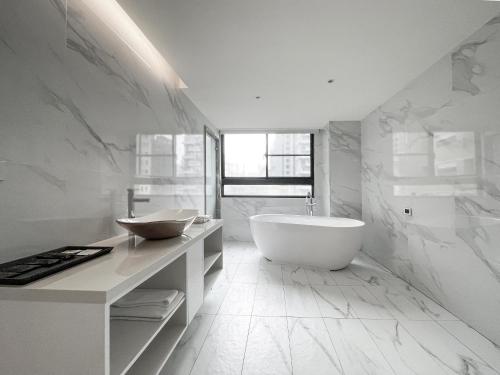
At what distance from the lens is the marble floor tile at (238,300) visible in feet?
6.79

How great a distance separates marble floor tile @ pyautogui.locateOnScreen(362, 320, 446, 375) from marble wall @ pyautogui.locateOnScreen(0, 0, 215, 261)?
2.00 m

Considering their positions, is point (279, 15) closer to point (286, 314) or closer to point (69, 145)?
point (69, 145)

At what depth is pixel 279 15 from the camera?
5.22 feet

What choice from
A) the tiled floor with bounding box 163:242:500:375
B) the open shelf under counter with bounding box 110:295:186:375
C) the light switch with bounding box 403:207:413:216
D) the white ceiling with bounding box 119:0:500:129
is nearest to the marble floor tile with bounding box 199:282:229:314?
the tiled floor with bounding box 163:242:500:375

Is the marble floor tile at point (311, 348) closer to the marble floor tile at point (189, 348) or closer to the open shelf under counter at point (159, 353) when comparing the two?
the marble floor tile at point (189, 348)

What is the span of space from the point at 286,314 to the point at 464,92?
234 cm

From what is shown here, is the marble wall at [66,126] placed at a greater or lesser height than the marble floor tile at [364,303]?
greater

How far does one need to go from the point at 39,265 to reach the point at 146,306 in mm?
535

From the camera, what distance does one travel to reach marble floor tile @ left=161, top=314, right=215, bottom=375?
1.42 metres

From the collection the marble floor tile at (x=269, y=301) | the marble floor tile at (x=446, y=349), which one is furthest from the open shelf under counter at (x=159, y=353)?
the marble floor tile at (x=446, y=349)

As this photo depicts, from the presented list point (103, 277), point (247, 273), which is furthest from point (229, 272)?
point (103, 277)

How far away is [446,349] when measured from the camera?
1595mm

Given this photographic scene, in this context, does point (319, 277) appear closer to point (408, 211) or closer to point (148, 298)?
point (408, 211)

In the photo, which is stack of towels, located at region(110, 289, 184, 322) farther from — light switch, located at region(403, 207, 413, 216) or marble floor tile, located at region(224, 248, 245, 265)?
light switch, located at region(403, 207, 413, 216)
